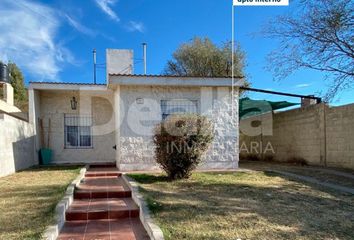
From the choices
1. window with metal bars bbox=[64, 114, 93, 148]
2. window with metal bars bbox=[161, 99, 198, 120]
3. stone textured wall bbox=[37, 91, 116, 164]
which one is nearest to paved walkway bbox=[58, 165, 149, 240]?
window with metal bars bbox=[161, 99, 198, 120]

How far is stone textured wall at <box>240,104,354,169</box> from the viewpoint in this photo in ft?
42.5

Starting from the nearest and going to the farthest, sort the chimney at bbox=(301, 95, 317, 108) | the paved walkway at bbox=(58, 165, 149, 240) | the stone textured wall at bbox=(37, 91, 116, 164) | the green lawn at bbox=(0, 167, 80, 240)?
1. the green lawn at bbox=(0, 167, 80, 240)
2. the paved walkway at bbox=(58, 165, 149, 240)
3. the stone textured wall at bbox=(37, 91, 116, 164)
4. the chimney at bbox=(301, 95, 317, 108)

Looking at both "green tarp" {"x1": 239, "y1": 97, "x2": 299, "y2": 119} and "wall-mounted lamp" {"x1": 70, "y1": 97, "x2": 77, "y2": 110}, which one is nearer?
"wall-mounted lamp" {"x1": 70, "y1": 97, "x2": 77, "y2": 110}

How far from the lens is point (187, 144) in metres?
9.63

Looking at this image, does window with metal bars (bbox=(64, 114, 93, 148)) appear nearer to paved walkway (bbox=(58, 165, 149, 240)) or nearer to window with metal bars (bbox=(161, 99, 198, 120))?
window with metal bars (bbox=(161, 99, 198, 120))

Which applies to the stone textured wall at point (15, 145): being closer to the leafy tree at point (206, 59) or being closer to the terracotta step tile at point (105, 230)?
the terracotta step tile at point (105, 230)

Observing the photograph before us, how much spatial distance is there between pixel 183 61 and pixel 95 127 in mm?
13928

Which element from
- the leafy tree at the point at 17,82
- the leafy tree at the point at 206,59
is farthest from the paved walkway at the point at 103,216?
the leafy tree at the point at 17,82

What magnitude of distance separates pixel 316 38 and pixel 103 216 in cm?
813

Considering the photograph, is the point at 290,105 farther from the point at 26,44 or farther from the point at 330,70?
the point at 26,44

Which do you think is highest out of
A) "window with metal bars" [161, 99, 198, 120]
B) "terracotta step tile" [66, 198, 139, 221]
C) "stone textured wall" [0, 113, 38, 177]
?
"window with metal bars" [161, 99, 198, 120]

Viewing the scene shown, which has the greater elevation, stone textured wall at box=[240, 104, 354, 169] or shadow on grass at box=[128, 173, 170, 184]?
stone textured wall at box=[240, 104, 354, 169]

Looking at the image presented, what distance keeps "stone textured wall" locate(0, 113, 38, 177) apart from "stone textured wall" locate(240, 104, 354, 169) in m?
12.6

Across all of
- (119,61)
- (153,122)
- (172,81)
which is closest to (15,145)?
(153,122)
